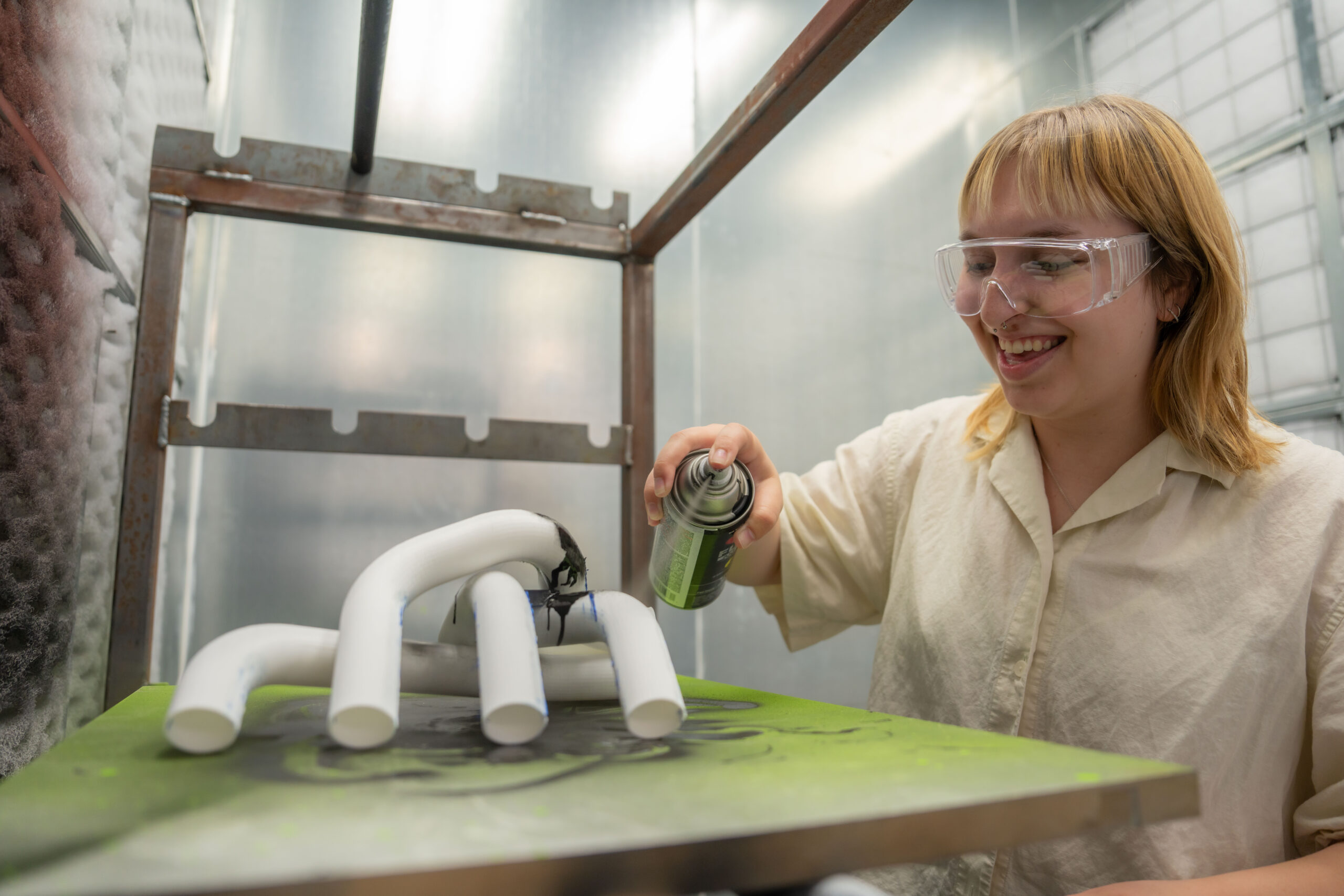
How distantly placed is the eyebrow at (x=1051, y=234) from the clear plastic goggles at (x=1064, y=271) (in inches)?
0.4

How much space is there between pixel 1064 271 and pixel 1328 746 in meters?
0.46

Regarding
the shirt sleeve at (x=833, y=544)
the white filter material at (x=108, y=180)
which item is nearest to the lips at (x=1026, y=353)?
the shirt sleeve at (x=833, y=544)

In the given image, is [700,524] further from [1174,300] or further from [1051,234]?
[1174,300]

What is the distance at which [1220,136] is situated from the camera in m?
2.29

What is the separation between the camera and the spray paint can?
628 mm

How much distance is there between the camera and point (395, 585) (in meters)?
0.50

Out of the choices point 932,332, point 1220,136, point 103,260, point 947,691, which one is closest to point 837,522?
point 947,691

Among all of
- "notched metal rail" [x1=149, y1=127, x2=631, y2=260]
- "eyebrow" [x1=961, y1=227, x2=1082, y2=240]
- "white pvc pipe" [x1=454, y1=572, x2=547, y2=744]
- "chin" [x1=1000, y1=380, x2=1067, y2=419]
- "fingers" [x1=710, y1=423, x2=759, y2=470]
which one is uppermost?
"notched metal rail" [x1=149, y1=127, x2=631, y2=260]

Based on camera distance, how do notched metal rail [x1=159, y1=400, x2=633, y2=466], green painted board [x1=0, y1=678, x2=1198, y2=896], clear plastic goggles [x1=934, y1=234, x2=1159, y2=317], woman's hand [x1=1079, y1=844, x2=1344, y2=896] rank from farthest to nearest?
1. notched metal rail [x1=159, y1=400, x2=633, y2=466]
2. clear plastic goggles [x1=934, y1=234, x2=1159, y2=317]
3. woman's hand [x1=1079, y1=844, x2=1344, y2=896]
4. green painted board [x1=0, y1=678, x2=1198, y2=896]

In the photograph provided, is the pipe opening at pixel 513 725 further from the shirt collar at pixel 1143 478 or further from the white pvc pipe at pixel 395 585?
the shirt collar at pixel 1143 478

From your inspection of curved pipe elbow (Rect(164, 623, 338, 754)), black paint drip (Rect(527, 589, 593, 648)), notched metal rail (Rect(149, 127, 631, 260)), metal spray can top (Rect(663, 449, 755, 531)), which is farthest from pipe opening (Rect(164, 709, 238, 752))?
notched metal rail (Rect(149, 127, 631, 260))

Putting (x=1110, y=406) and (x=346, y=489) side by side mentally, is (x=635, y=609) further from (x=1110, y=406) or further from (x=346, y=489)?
(x=346, y=489)

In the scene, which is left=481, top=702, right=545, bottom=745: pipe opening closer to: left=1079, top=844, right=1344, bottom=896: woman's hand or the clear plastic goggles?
left=1079, top=844, right=1344, bottom=896: woman's hand

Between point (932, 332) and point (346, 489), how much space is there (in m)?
1.37
